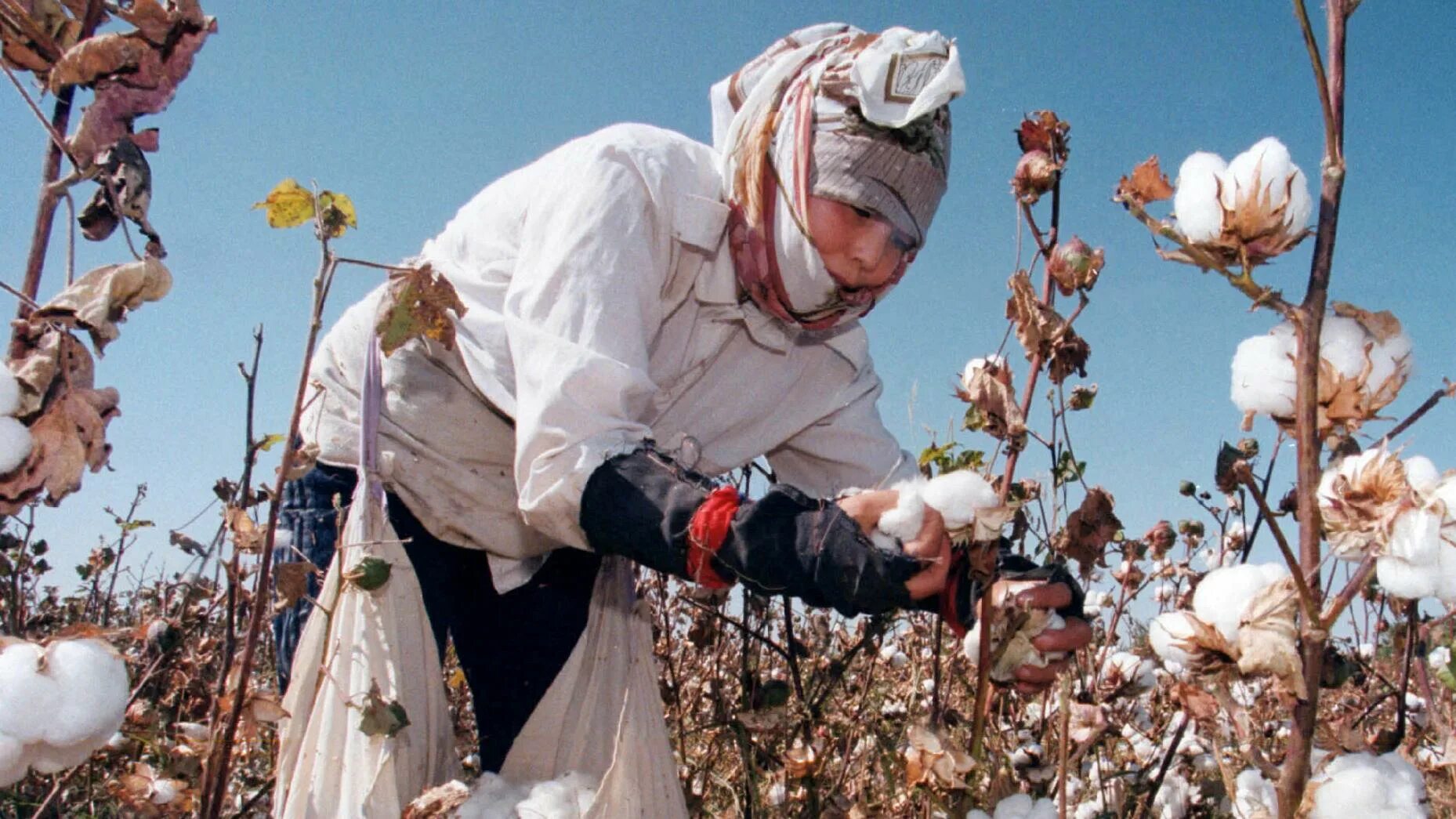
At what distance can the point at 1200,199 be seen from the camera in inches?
29.4

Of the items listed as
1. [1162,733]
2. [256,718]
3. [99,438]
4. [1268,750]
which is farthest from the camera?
[1162,733]

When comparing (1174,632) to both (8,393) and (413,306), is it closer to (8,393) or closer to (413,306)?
(8,393)

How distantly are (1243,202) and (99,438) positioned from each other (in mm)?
768

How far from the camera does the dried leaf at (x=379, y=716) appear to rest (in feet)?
4.34

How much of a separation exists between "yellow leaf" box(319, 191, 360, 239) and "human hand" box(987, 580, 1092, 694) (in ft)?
2.63

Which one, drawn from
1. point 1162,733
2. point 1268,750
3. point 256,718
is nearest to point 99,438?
point 256,718

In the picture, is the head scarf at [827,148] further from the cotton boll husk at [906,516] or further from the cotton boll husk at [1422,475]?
the cotton boll husk at [1422,475]

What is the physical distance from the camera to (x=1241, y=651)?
2.34 ft

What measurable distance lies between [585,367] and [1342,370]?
0.91 meters

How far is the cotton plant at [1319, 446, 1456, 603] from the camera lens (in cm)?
66

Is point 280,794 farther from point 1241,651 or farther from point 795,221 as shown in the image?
point 1241,651

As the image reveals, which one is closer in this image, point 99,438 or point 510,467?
point 99,438

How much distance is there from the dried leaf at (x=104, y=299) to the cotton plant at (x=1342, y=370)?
0.76m

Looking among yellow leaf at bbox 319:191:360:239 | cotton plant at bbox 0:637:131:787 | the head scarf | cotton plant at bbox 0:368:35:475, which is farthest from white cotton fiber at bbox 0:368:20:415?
the head scarf
